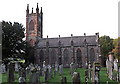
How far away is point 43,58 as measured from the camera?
5497 centimetres

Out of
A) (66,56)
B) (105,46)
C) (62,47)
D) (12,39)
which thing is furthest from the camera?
(105,46)

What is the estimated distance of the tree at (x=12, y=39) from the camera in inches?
1670

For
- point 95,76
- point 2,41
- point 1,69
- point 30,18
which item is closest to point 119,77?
point 95,76

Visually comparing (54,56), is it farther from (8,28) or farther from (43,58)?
(8,28)

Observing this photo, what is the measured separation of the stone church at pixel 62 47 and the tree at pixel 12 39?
10.4m

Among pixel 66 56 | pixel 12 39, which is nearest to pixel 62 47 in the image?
pixel 66 56

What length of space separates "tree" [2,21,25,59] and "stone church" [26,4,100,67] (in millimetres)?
10412

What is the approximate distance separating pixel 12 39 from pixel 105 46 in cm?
3051

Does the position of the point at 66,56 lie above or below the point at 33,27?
below

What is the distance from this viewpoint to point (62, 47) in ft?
176

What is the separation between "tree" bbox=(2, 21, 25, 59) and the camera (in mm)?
42406

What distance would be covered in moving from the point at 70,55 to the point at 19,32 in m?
15.6

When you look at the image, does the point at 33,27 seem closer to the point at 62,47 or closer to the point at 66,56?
the point at 62,47

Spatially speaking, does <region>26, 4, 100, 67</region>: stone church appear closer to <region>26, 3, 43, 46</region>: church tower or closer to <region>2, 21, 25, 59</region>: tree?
<region>26, 3, 43, 46</region>: church tower
